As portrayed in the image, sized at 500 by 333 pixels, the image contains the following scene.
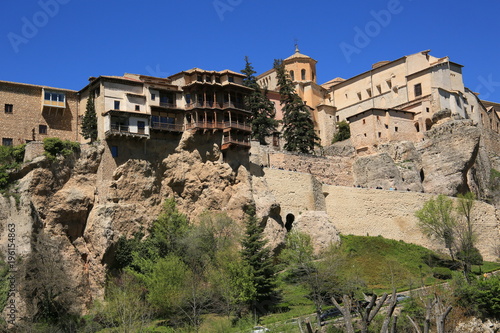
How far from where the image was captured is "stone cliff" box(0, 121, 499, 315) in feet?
156

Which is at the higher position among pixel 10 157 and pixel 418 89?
pixel 418 89

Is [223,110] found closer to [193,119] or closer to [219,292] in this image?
[193,119]

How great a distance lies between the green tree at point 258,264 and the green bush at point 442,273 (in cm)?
1271

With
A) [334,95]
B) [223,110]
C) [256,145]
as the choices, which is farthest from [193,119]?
[334,95]

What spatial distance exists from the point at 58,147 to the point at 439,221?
3148 centimetres

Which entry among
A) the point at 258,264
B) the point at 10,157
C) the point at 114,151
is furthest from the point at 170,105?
the point at 258,264

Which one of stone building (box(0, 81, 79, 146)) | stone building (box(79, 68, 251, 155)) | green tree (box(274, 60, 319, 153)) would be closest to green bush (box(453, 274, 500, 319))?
stone building (box(79, 68, 251, 155))

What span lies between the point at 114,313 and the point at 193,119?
57.3ft

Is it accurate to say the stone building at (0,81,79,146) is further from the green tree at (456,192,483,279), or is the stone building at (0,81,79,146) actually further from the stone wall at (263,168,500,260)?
the green tree at (456,192,483,279)

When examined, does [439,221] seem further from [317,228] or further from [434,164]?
[434,164]

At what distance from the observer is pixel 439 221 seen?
5619cm

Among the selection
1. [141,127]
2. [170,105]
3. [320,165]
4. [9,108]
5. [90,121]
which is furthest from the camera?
[320,165]

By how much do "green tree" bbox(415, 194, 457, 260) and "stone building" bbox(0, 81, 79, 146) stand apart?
97.4ft

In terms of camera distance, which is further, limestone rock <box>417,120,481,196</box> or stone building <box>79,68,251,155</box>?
limestone rock <box>417,120,481,196</box>
